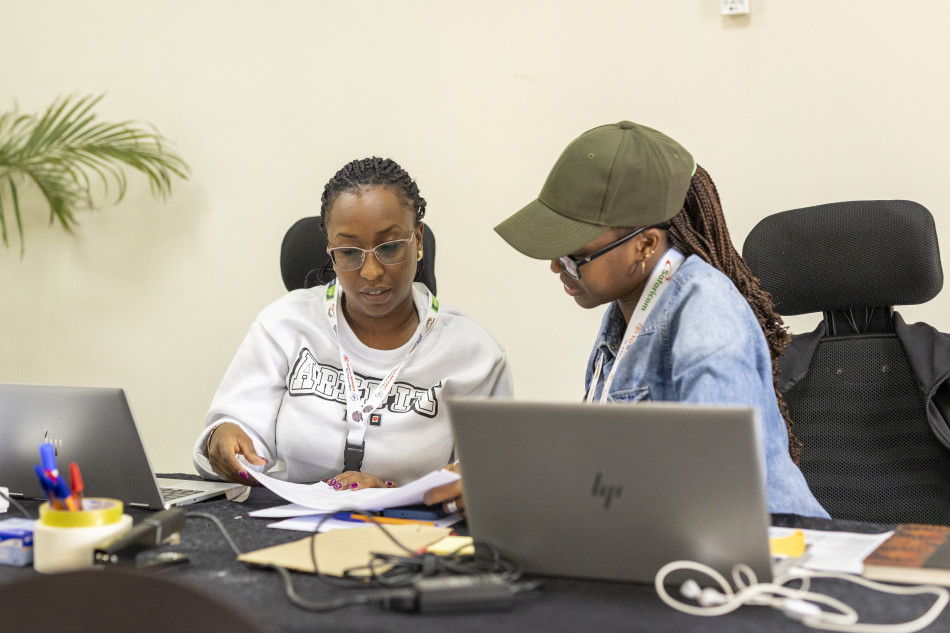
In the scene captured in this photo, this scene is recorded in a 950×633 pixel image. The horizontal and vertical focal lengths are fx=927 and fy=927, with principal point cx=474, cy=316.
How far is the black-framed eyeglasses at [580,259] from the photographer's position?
1549 millimetres

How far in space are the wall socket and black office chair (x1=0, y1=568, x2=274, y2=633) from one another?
229 cm

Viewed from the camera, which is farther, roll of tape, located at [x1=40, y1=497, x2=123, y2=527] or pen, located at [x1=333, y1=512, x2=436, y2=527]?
pen, located at [x1=333, y1=512, x2=436, y2=527]

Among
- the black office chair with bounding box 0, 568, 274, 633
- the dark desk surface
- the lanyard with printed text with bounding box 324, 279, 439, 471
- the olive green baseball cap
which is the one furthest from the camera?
the lanyard with printed text with bounding box 324, 279, 439, 471

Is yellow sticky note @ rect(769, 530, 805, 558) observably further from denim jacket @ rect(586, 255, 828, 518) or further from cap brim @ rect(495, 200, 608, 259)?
cap brim @ rect(495, 200, 608, 259)

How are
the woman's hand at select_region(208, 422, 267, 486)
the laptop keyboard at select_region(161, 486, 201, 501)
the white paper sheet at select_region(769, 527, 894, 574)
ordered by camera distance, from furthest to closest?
1. the woman's hand at select_region(208, 422, 267, 486)
2. the laptop keyboard at select_region(161, 486, 201, 501)
3. the white paper sheet at select_region(769, 527, 894, 574)

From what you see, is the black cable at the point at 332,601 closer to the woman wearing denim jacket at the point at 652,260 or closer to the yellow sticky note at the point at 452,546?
the yellow sticky note at the point at 452,546

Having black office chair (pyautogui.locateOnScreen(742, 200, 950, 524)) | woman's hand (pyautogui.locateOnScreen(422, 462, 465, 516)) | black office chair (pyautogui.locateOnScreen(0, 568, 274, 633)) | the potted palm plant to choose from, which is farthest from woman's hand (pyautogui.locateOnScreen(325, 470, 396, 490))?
the potted palm plant

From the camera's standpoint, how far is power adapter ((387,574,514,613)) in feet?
3.15

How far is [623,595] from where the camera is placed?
1016mm

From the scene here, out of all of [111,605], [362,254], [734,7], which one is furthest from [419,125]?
[111,605]

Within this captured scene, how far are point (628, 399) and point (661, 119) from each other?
134cm

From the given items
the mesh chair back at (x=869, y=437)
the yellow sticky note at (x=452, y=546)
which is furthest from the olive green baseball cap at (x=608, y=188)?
the mesh chair back at (x=869, y=437)

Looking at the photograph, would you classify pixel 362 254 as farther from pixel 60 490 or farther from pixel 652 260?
pixel 60 490

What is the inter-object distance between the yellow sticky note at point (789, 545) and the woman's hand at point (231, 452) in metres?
0.96
